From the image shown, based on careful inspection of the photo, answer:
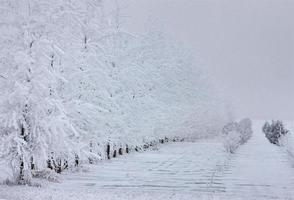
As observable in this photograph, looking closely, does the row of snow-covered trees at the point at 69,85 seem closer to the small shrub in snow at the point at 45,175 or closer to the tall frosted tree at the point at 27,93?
the tall frosted tree at the point at 27,93

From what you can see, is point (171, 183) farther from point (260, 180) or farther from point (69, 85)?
point (69, 85)

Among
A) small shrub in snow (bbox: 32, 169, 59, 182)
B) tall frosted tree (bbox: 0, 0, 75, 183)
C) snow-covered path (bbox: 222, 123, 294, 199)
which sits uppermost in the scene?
tall frosted tree (bbox: 0, 0, 75, 183)

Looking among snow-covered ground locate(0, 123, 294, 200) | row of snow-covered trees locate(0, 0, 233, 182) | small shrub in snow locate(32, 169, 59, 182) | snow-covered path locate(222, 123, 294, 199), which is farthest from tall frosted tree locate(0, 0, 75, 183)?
snow-covered path locate(222, 123, 294, 199)

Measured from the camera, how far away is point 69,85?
23531 mm

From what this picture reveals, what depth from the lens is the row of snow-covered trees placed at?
17859mm

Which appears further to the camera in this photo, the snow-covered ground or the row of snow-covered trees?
the row of snow-covered trees

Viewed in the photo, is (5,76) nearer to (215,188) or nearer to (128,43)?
(215,188)

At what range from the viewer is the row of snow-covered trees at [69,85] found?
17.9 meters

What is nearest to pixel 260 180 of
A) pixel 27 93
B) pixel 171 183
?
pixel 171 183

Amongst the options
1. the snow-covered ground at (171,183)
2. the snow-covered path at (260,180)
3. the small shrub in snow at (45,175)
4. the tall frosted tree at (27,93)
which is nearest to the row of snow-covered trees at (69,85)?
the tall frosted tree at (27,93)

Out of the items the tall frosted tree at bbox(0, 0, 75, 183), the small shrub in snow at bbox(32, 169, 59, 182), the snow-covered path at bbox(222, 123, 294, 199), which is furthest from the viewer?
the small shrub in snow at bbox(32, 169, 59, 182)

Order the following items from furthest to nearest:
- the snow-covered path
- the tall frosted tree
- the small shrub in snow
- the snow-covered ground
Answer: the small shrub in snow → the snow-covered path → the tall frosted tree → the snow-covered ground

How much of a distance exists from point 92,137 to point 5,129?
8950 millimetres

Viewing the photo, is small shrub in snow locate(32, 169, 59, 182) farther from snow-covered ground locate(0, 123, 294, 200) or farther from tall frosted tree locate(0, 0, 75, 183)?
tall frosted tree locate(0, 0, 75, 183)
